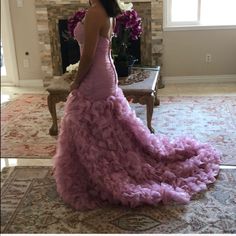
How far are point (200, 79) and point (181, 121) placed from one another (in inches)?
40.8

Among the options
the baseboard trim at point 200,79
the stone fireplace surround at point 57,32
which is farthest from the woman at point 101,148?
the baseboard trim at point 200,79

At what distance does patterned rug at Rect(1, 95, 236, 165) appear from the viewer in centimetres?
191

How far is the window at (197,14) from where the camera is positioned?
2.75m

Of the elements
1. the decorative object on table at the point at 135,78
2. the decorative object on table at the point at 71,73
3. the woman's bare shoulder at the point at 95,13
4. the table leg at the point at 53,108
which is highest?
the woman's bare shoulder at the point at 95,13

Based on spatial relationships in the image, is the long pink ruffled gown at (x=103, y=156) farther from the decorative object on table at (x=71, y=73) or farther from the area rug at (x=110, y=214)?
the decorative object on table at (x=71, y=73)

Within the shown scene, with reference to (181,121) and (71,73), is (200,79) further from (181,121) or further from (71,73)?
(71,73)

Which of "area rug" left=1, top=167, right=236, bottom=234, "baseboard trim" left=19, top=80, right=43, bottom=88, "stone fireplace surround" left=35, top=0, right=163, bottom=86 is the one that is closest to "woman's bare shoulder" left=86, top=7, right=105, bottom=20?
"area rug" left=1, top=167, right=236, bottom=234

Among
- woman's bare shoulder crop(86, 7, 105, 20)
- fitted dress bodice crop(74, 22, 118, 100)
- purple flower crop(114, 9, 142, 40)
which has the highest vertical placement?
woman's bare shoulder crop(86, 7, 105, 20)

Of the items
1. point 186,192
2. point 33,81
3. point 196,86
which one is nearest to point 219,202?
point 186,192

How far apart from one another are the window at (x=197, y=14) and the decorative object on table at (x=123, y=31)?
0.80 m

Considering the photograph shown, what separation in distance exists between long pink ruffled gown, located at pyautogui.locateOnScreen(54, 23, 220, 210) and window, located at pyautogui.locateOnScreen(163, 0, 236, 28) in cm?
146

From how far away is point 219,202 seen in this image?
4.92ft

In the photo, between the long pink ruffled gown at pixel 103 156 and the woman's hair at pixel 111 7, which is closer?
the woman's hair at pixel 111 7

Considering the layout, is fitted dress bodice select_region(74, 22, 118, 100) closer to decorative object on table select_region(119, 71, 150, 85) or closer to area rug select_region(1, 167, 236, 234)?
area rug select_region(1, 167, 236, 234)
